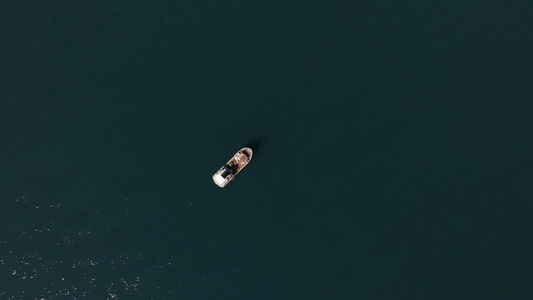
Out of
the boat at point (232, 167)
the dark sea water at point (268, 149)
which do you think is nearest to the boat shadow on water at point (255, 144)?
the dark sea water at point (268, 149)

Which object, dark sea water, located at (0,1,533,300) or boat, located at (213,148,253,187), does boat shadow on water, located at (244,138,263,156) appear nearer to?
dark sea water, located at (0,1,533,300)

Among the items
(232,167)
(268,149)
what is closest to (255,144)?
(268,149)

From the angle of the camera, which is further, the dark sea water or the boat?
the boat

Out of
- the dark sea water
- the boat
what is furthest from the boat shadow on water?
the boat

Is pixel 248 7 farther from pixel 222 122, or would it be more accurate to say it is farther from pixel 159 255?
pixel 159 255

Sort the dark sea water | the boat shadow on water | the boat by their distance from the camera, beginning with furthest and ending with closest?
the boat shadow on water < the boat < the dark sea water
